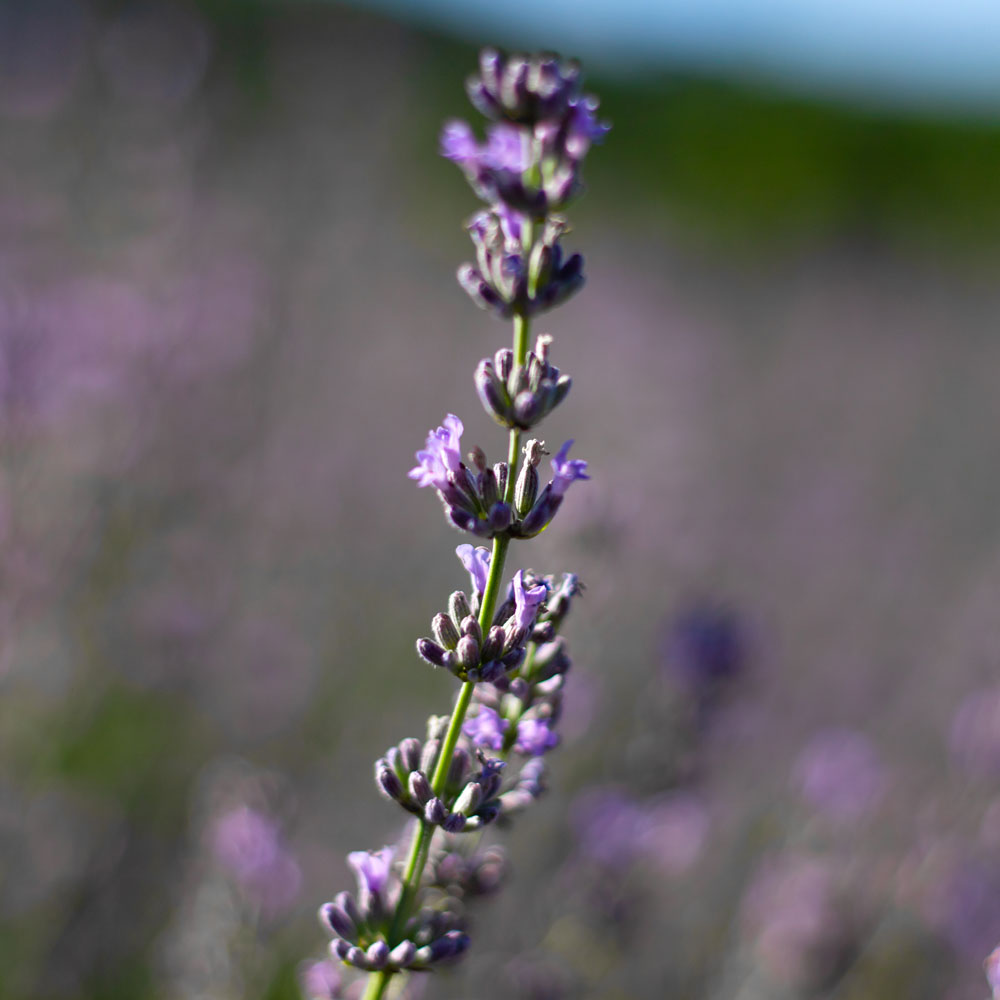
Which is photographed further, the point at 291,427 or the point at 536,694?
the point at 291,427

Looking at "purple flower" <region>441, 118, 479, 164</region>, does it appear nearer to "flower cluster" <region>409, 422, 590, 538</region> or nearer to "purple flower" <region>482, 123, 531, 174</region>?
"purple flower" <region>482, 123, 531, 174</region>

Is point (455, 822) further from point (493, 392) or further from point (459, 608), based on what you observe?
point (493, 392)

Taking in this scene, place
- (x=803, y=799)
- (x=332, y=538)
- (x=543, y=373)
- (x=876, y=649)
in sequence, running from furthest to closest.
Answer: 1. (x=876, y=649)
2. (x=332, y=538)
3. (x=803, y=799)
4. (x=543, y=373)

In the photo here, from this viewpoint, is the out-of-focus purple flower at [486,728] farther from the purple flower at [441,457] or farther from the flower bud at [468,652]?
the purple flower at [441,457]

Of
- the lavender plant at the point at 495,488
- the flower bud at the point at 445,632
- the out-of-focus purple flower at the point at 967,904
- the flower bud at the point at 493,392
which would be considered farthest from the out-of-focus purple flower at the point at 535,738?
the out-of-focus purple flower at the point at 967,904

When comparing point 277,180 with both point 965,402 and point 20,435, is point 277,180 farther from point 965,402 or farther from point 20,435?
point 965,402

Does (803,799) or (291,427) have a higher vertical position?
(291,427)

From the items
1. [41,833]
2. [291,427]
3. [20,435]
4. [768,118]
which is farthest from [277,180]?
[768,118]
